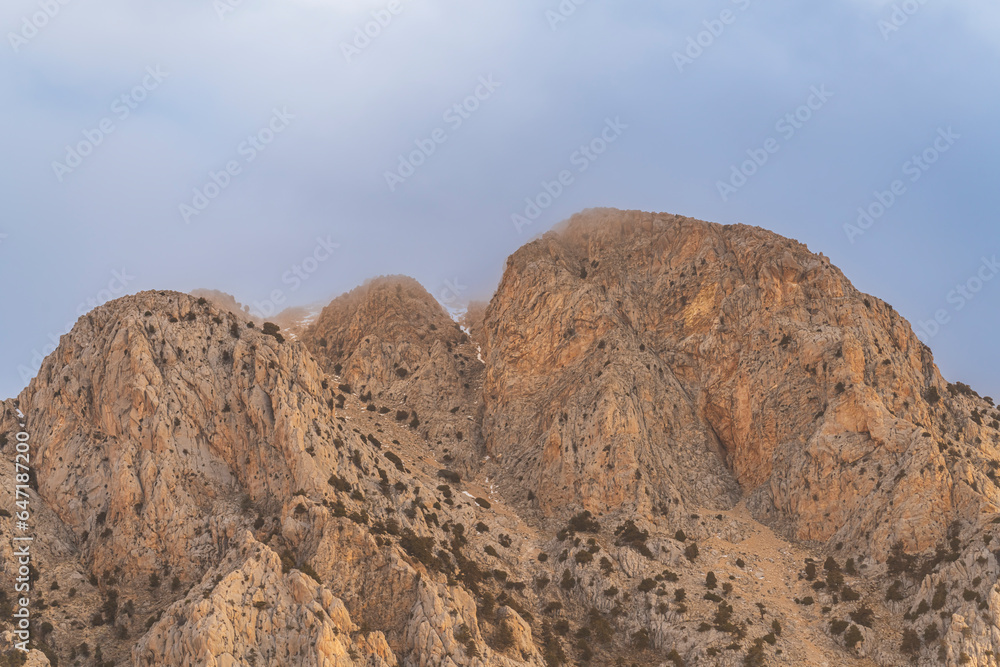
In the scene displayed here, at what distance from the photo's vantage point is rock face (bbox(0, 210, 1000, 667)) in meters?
62.9

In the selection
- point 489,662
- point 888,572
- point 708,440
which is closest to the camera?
point 489,662

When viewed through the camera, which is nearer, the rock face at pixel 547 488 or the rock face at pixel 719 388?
the rock face at pixel 547 488

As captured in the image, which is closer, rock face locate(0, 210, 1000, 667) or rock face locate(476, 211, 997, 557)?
rock face locate(0, 210, 1000, 667)

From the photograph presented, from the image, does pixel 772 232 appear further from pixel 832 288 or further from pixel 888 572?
pixel 888 572

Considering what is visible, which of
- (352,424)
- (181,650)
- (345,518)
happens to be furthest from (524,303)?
(181,650)

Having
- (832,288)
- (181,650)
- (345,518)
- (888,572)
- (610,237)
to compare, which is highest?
(832,288)

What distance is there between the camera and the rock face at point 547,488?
62.9 meters

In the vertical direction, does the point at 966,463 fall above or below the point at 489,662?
above

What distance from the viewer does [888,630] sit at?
6656 centimetres

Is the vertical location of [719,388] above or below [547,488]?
above

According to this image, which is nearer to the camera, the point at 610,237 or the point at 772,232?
the point at 772,232

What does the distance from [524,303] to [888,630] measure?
59.6 meters

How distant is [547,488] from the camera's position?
86.9m

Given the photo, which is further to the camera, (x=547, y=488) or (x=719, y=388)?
(x=719, y=388)
